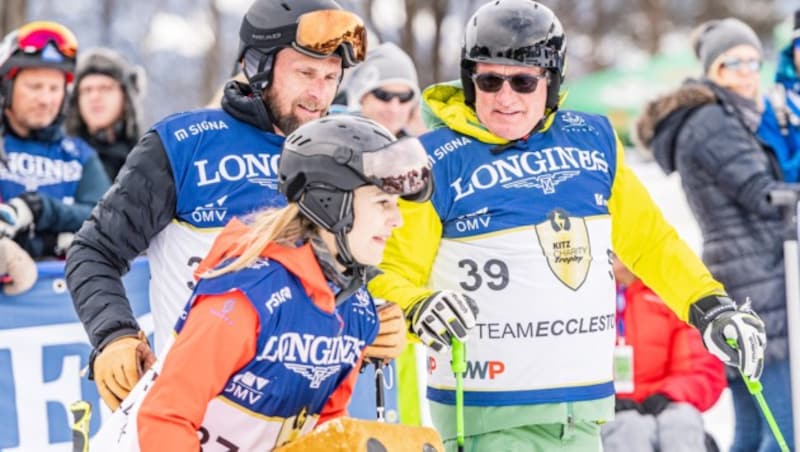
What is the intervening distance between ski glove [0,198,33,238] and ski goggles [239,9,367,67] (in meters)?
2.43

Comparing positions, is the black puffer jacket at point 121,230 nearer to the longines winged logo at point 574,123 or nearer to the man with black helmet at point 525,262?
the man with black helmet at point 525,262

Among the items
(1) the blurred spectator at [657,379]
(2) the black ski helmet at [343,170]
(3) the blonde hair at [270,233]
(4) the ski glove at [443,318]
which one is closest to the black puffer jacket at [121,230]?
(3) the blonde hair at [270,233]

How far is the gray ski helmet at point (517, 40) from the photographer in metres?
4.29

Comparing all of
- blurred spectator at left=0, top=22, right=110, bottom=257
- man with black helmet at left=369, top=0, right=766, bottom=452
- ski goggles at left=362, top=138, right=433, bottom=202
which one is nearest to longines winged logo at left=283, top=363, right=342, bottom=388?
ski goggles at left=362, top=138, right=433, bottom=202

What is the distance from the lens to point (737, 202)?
21.7 feet

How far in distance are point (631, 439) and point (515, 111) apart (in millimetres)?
2184

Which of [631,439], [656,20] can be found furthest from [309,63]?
[656,20]

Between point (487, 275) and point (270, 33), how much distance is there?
986mm

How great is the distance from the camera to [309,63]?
416cm

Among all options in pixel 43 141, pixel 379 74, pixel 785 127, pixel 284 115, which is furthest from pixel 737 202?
pixel 43 141

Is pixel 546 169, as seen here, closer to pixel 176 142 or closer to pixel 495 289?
pixel 495 289

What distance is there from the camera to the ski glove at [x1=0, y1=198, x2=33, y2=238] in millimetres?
6219

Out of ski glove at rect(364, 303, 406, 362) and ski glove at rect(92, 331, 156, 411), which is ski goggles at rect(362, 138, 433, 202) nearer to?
ski glove at rect(364, 303, 406, 362)

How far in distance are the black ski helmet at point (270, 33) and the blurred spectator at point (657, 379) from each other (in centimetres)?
250
